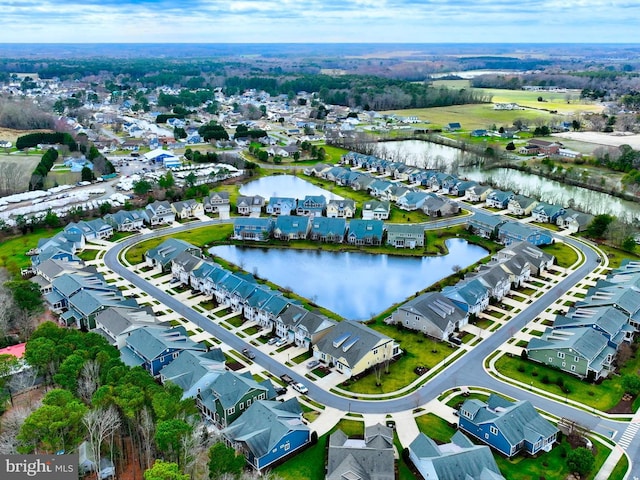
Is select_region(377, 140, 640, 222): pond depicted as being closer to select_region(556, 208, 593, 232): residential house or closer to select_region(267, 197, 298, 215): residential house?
select_region(556, 208, 593, 232): residential house

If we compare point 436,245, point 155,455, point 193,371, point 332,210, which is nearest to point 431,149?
point 332,210

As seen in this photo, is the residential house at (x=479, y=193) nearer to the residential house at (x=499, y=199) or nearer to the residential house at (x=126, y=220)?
the residential house at (x=499, y=199)

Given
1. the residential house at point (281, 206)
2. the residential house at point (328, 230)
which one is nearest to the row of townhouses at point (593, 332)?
the residential house at point (328, 230)

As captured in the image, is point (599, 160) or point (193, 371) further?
point (599, 160)

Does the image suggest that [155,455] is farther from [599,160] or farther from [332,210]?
[599,160]

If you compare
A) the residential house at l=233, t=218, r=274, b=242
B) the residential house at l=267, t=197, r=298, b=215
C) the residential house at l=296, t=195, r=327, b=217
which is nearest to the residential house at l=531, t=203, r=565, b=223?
the residential house at l=296, t=195, r=327, b=217

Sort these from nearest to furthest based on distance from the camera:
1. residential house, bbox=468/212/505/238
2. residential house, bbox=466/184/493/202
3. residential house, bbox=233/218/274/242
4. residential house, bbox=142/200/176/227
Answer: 1. residential house, bbox=233/218/274/242
2. residential house, bbox=468/212/505/238
3. residential house, bbox=142/200/176/227
4. residential house, bbox=466/184/493/202

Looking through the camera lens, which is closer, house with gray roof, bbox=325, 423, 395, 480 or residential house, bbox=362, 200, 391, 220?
house with gray roof, bbox=325, 423, 395, 480
